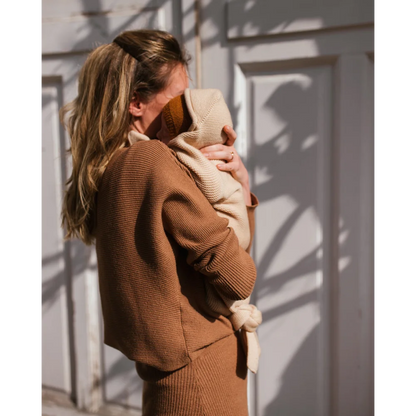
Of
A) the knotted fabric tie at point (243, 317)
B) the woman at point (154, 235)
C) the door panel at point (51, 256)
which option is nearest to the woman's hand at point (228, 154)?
A: the woman at point (154, 235)

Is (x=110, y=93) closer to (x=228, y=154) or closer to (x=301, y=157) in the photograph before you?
(x=228, y=154)

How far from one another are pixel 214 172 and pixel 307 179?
1.06 meters

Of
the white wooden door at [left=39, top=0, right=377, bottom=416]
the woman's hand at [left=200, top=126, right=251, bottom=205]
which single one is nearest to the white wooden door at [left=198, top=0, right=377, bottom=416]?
the white wooden door at [left=39, top=0, right=377, bottom=416]

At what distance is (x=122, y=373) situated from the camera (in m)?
2.58

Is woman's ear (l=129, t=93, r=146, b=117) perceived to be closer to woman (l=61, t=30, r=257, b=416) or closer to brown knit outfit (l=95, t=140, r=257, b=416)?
woman (l=61, t=30, r=257, b=416)

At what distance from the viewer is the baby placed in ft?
3.71

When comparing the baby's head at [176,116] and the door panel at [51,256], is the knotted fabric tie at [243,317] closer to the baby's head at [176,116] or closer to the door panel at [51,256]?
the baby's head at [176,116]

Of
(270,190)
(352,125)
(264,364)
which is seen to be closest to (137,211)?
(270,190)

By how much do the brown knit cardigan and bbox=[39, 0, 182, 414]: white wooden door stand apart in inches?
58.6

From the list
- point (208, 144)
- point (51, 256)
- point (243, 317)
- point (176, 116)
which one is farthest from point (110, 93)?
point (51, 256)

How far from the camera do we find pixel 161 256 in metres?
1.10

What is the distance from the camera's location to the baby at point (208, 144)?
3.71 feet

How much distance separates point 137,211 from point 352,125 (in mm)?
1329

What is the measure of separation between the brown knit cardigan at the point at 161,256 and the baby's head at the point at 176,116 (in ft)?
0.30
